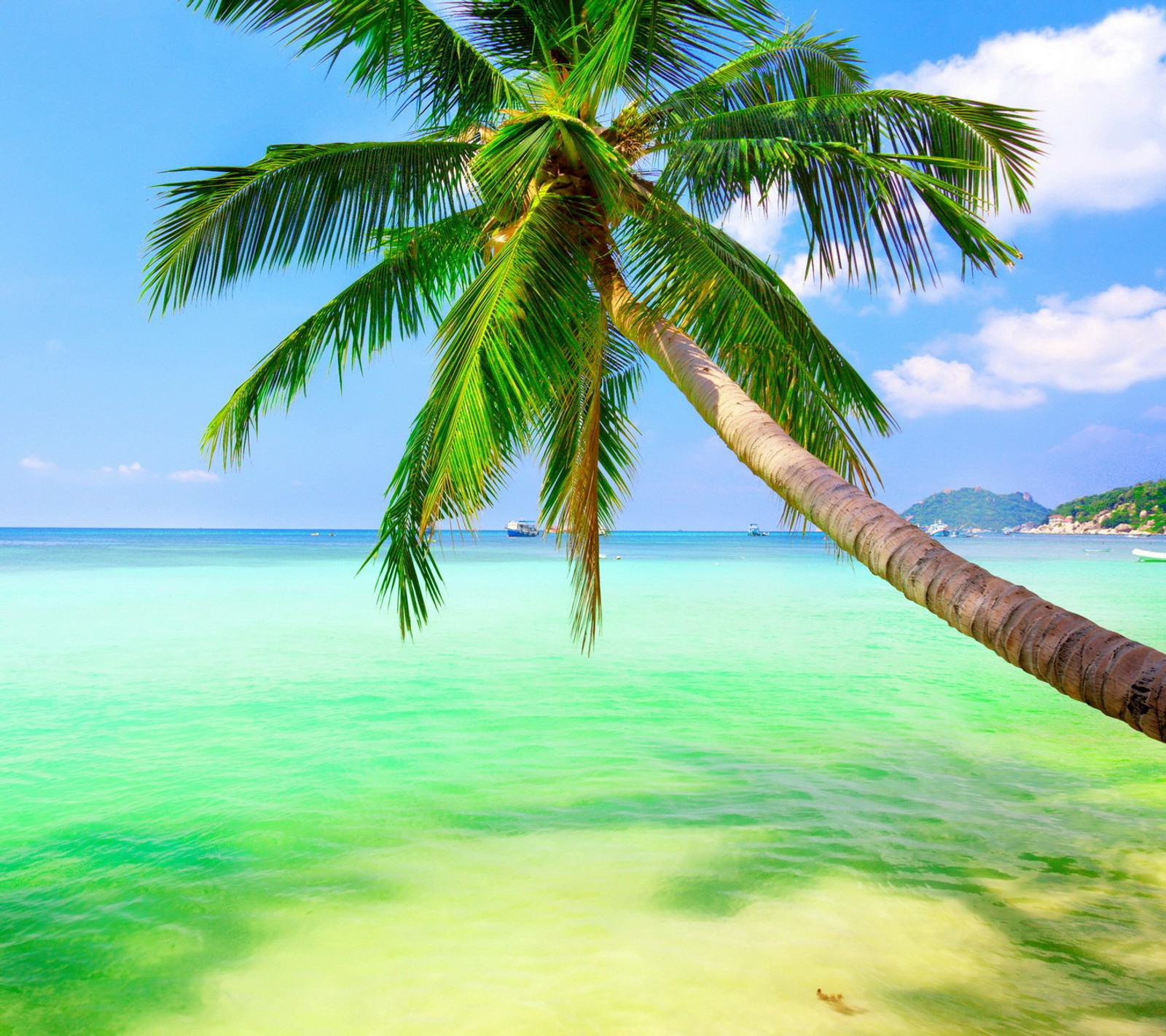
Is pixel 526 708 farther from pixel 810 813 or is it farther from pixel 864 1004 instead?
pixel 864 1004

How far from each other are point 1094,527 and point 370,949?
424ft

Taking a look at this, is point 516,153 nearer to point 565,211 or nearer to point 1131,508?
point 565,211

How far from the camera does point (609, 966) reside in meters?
3.23

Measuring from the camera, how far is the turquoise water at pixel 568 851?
3014 millimetres

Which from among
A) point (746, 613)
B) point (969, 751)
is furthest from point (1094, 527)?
point (969, 751)

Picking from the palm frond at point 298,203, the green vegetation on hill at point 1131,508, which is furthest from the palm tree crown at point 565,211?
the green vegetation on hill at point 1131,508

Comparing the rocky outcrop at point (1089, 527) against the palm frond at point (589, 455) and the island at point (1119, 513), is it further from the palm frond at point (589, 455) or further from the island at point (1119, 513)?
the palm frond at point (589, 455)

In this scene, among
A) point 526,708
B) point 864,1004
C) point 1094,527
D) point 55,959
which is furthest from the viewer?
point 1094,527

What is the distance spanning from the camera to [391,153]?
4.98 meters

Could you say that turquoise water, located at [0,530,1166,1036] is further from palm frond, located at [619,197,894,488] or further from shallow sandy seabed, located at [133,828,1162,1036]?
palm frond, located at [619,197,894,488]

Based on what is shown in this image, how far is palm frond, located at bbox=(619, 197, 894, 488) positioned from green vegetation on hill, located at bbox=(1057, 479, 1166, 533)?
103619mm

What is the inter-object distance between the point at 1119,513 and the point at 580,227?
117908 mm

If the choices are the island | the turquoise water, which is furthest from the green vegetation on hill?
the turquoise water

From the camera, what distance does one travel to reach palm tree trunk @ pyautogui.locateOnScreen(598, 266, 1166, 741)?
1.85 meters
